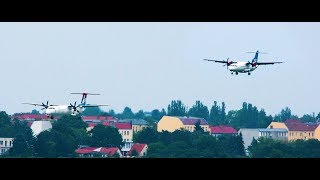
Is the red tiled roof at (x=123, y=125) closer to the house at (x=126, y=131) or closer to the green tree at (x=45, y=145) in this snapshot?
the house at (x=126, y=131)

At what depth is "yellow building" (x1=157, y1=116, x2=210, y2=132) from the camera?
54000 mm

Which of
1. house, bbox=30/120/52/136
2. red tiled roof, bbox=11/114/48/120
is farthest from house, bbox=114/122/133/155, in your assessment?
red tiled roof, bbox=11/114/48/120

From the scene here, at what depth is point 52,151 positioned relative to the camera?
42.4 metres

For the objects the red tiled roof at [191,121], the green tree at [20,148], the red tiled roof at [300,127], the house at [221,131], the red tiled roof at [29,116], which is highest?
the red tiled roof at [29,116]

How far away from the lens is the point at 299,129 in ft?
176

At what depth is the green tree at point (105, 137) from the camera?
4797 cm

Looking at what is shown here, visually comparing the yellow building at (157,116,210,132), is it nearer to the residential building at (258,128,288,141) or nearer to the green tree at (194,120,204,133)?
the green tree at (194,120,204,133)

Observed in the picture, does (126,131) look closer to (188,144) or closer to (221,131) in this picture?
(221,131)

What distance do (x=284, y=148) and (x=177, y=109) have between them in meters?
20.5

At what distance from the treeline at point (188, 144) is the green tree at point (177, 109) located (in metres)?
8.13

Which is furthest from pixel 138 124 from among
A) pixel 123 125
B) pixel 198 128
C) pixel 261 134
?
pixel 261 134

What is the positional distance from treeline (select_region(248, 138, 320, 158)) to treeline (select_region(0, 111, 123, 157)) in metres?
7.11

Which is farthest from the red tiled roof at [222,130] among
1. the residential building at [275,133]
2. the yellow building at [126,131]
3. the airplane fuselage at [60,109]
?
the airplane fuselage at [60,109]
